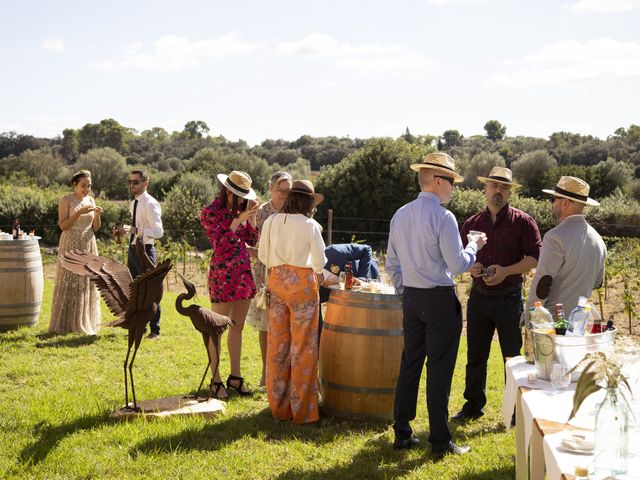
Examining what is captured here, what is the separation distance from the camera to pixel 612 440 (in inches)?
90.7

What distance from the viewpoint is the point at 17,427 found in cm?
507

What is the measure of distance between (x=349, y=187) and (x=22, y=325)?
568 inches

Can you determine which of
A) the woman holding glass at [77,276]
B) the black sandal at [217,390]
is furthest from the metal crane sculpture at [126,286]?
the woman holding glass at [77,276]

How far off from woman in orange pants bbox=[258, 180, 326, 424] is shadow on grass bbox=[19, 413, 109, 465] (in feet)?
4.35

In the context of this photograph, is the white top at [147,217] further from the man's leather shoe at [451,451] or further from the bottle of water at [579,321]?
the bottle of water at [579,321]

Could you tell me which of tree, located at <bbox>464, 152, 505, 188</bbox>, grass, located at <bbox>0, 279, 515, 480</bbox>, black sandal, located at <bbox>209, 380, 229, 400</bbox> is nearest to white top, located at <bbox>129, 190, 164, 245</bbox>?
grass, located at <bbox>0, 279, 515, 480</bbox>

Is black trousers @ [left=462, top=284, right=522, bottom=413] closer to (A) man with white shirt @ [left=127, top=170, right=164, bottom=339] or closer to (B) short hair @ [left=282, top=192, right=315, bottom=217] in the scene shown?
(B) short hair @ [left=282, top=192, right=315, bottom=217]

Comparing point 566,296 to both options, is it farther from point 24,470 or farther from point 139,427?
point 24,470

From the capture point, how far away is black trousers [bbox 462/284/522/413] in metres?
5.32

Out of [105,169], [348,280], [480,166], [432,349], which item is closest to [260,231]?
[348,280]

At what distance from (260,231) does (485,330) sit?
6.85ft

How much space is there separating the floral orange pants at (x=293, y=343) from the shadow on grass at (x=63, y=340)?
11.2 feet

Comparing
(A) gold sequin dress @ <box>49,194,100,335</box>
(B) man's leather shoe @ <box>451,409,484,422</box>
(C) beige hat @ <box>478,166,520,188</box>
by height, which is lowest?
A: (B) man's leather shoe @ <box>451,409,484,422</box>

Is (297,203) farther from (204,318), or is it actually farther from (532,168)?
(532,168)
